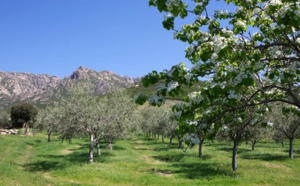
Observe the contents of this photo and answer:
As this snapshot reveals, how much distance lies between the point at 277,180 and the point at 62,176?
2070 cm

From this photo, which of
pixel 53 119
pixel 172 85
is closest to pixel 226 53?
pixel 172 85

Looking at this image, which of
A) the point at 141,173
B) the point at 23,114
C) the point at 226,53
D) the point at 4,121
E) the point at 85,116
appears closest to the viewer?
the point at 226,53

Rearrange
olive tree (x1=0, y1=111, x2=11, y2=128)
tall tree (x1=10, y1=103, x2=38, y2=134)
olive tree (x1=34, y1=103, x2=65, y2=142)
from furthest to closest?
olive tree (x1=0, y1=111, x2=11, y2=128), tall tree (x1=10, y1=103, x2=38, y2=134), olive tree (x1=34, y1=103, x2=65, y2=142)

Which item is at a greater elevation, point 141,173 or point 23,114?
point 23,114

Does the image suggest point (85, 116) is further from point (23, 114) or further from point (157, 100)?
point (23, 114)

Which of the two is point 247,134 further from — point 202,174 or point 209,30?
point 209,30

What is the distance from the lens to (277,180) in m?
26.6

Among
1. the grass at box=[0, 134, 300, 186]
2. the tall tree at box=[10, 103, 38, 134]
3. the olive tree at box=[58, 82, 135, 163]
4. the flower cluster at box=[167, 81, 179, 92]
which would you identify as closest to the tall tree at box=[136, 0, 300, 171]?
the flower cluster at box=[167, 81, 179, 92]

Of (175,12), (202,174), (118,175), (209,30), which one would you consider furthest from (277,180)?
(175,12)

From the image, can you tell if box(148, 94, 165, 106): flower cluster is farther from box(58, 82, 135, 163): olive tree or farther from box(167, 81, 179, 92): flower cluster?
box(58, 82, 135, 163): olive tree

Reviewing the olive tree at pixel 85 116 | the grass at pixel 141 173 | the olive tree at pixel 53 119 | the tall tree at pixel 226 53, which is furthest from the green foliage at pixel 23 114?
the tall tree at pixel 226 53

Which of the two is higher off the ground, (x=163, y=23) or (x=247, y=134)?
(x=163, y=23)

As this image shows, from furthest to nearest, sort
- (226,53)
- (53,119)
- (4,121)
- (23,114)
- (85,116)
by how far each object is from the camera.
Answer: (4,121), (23,114), (53,119), (85,116), (226,53)

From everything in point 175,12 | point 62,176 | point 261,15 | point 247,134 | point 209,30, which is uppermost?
point 261,15
